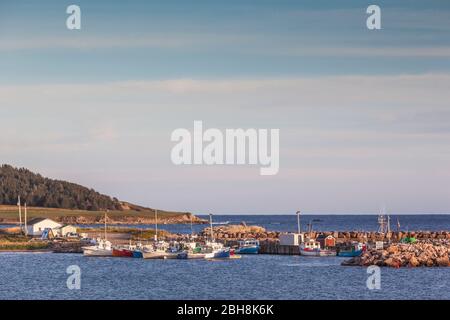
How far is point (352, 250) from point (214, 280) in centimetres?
3799

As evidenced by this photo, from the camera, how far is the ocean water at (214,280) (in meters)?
68.2

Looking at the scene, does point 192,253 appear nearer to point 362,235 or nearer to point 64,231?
point 362,235

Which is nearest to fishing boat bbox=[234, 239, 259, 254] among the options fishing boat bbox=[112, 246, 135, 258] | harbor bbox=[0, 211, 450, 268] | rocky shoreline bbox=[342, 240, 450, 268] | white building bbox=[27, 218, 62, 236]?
harbor bbox=[0, 211, 450, 268]

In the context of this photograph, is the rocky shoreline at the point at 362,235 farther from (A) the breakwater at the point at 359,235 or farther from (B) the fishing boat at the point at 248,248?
(B) the fishing boat at the point at 248,248

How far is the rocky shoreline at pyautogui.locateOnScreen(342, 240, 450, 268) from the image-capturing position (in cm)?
9238

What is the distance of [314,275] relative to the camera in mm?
84750

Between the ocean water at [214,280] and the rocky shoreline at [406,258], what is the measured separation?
9.09 ft

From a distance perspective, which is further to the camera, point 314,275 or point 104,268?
point 104,268

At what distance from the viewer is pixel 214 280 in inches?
3187

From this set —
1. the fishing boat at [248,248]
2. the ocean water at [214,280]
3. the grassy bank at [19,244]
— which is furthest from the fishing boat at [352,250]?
the grassy bank at [19,244]

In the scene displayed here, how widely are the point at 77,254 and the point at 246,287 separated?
55.6 meters

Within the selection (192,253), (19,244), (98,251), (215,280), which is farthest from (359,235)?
(215,280)
